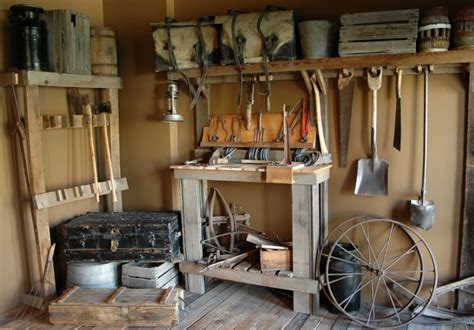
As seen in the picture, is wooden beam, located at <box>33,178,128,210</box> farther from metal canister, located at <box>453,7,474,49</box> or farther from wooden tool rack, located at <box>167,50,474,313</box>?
metal canister, located at <box>453,7,474,49</box>

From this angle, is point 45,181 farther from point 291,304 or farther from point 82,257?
point 291,304

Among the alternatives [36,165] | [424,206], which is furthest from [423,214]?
[36,165]

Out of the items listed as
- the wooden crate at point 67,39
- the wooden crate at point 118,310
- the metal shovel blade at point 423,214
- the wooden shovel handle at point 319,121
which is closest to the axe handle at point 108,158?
the wooden crate at point 67,39

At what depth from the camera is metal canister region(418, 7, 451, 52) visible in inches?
109

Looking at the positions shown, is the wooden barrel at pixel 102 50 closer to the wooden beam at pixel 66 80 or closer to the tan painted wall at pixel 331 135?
the wooden beam at pixel 66 80

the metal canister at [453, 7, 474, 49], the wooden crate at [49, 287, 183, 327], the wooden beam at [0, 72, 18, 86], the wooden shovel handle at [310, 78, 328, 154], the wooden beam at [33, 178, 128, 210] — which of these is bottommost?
the wooden crate at [49, 287, 183, 327]

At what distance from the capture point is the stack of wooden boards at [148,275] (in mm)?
3492

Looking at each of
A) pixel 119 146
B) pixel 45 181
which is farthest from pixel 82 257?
pixel 119 146

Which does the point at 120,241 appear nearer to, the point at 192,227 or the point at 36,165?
the point at 192,227

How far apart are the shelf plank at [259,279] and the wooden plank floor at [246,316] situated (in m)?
0.17

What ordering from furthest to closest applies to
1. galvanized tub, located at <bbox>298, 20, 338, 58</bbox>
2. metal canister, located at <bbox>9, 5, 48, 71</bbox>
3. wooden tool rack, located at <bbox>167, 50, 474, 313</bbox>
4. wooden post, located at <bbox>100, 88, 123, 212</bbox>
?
wooden post, located at <bbox>100, 88, 123, 212</bbox> → metal canister, located at <bbox>9, 5, 48, 71</bbox> → galvanized tub, located at <bbox>298, 20, 338, 58</bbox> → wooden tool rack, located at <bbox>167, 50, 474, 313</bbox>

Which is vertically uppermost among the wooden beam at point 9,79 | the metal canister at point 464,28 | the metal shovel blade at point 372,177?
the metal canister at point 464,28

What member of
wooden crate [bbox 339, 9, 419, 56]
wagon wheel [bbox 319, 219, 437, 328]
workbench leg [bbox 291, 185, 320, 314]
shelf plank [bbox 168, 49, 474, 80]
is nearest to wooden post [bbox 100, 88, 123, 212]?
shelf plank [bbox 168, 49, 474, 80]

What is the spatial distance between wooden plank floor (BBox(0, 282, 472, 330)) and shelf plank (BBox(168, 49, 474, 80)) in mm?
1646
